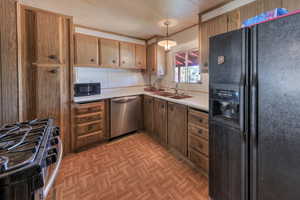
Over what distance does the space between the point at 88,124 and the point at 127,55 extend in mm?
1886

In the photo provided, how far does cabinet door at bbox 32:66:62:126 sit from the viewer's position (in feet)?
6.48

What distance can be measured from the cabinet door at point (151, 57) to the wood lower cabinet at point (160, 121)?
119 cm

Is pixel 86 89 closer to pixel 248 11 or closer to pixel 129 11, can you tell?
pixel 129 11

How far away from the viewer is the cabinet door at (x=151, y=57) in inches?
139

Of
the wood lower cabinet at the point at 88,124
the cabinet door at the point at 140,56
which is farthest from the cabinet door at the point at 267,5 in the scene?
the wood lower cabinet at the point at 88,124

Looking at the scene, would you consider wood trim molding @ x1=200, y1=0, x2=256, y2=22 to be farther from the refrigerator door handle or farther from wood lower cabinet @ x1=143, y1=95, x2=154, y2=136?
wood lower cabinet @ x1=143, y1=95, x2=154, y2=136

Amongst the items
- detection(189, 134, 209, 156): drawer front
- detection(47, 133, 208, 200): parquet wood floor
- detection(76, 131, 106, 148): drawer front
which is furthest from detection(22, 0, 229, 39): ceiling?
detection(47, 133, 208, 200): parquet wood floor

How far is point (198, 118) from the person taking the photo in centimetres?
183

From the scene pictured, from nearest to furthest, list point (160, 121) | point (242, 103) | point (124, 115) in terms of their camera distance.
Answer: point (242, 103) < point (160, 121) < point (124, 115)

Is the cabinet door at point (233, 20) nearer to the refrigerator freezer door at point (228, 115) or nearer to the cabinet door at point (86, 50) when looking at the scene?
the refrigerator freezer door at point (228, 115)

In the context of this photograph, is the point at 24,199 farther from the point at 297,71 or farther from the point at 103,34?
the point at 103,34

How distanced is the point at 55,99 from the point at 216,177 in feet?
7.86

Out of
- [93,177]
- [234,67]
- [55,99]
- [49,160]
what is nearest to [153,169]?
[93,177]

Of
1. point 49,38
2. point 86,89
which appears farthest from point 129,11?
point 86,89
